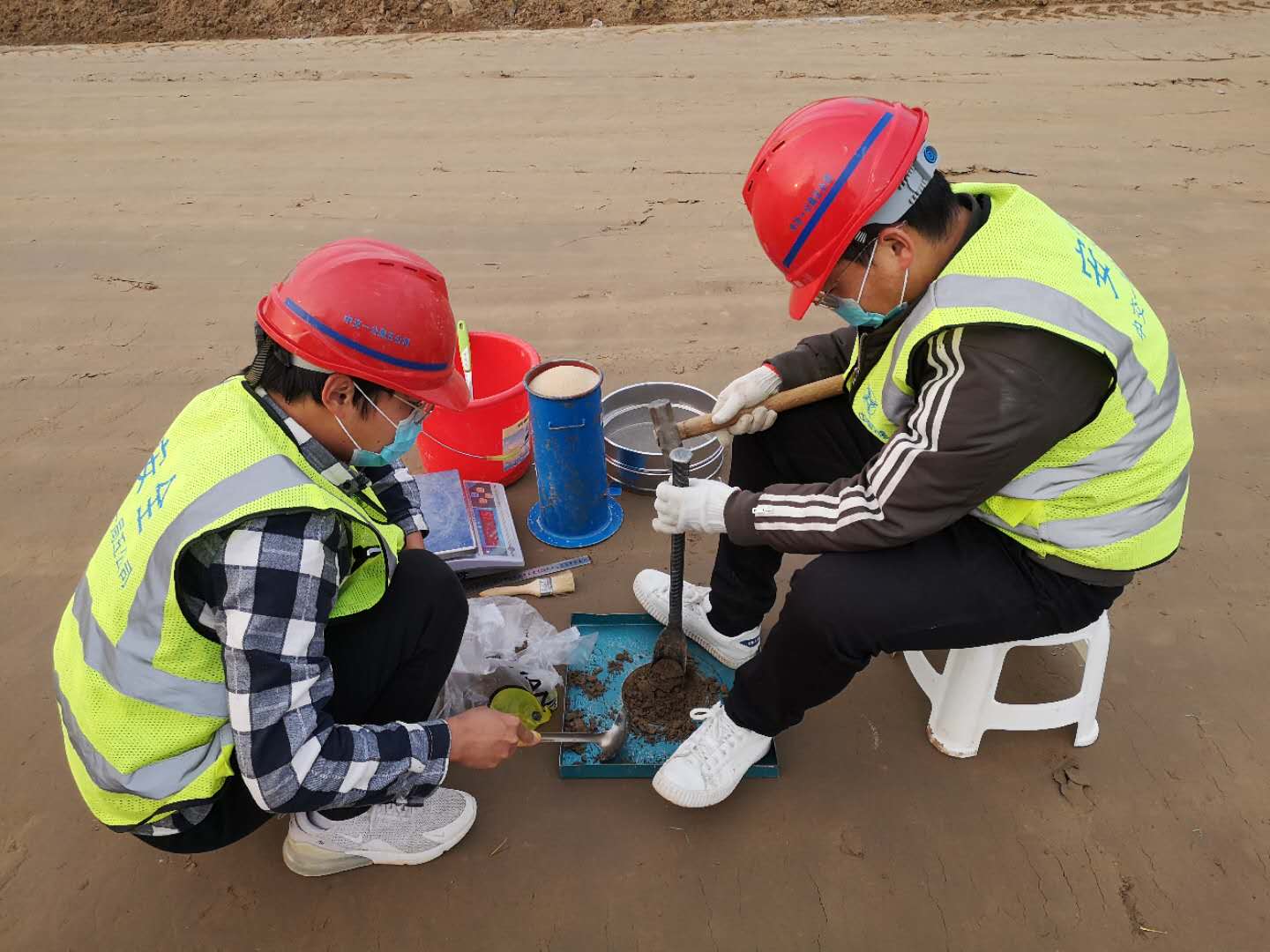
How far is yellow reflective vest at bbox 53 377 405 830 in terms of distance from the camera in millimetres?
1436

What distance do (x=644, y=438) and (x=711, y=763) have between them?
1648 millimetres

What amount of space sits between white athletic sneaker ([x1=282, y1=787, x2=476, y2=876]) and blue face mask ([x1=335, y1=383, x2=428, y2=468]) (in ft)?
2.46

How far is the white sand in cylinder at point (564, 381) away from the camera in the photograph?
111 inches

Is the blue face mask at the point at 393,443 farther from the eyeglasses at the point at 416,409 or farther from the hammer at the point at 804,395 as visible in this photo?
the hammer at the point at 804,395

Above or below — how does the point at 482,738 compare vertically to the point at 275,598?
below

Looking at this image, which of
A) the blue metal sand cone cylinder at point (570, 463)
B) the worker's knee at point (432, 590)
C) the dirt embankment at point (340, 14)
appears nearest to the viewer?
the worker's knee at point (432, 590)

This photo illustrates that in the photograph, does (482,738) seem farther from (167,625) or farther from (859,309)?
(859,309)

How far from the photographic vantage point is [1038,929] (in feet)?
6.28

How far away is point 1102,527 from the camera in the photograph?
1.79m

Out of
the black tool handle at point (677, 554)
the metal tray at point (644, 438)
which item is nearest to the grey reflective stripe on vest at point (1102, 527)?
the black tool handle at point (677, 554)

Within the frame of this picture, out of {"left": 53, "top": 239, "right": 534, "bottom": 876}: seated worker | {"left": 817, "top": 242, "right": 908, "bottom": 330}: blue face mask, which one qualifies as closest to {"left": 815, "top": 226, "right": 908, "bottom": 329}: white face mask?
{"left": 817, "top": 242, "right": 908, "bottom": 330}: blue face mask

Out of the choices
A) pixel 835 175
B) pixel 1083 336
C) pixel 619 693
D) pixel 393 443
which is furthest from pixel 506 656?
pixel 1083 336

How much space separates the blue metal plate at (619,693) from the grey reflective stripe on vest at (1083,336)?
1.00 meters

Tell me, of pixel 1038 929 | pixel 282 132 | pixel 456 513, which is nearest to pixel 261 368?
pixel 456 513
